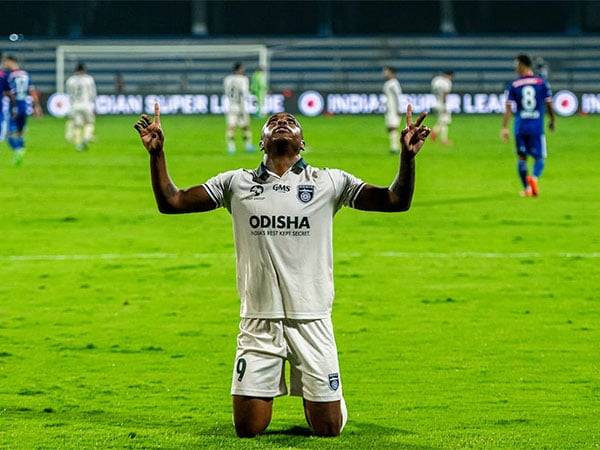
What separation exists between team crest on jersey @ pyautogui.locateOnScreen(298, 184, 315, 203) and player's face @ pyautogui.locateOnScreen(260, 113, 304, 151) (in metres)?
0.23

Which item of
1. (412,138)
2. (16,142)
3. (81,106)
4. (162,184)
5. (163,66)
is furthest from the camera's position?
(163,66)

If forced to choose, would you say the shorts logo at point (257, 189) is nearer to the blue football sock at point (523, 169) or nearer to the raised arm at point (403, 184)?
the raised arm at point (403, 184)

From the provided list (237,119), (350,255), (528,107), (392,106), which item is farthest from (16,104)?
(350,255)

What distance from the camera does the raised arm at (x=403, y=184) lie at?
755 centimetres

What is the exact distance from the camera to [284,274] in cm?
795

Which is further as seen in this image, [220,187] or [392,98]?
[392,98]

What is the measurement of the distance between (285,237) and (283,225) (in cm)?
7

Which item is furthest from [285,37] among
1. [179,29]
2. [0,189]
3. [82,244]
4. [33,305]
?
[33,305]

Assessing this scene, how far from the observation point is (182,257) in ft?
55.5

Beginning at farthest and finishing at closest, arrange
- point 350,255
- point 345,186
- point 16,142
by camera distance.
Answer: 1. point 16,142
2. point 350,255
3. point 345,186

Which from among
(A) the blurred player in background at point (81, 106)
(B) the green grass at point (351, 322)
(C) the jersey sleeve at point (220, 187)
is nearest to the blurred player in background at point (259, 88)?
(A) the blurred player in background at point (81, 106)

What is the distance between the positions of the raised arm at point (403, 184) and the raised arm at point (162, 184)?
0.88 metres

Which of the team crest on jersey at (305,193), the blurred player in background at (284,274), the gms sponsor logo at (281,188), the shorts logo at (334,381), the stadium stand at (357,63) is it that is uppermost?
the stadium stand at (357,63)

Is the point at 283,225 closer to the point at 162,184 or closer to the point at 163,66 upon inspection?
the point at 162,184
